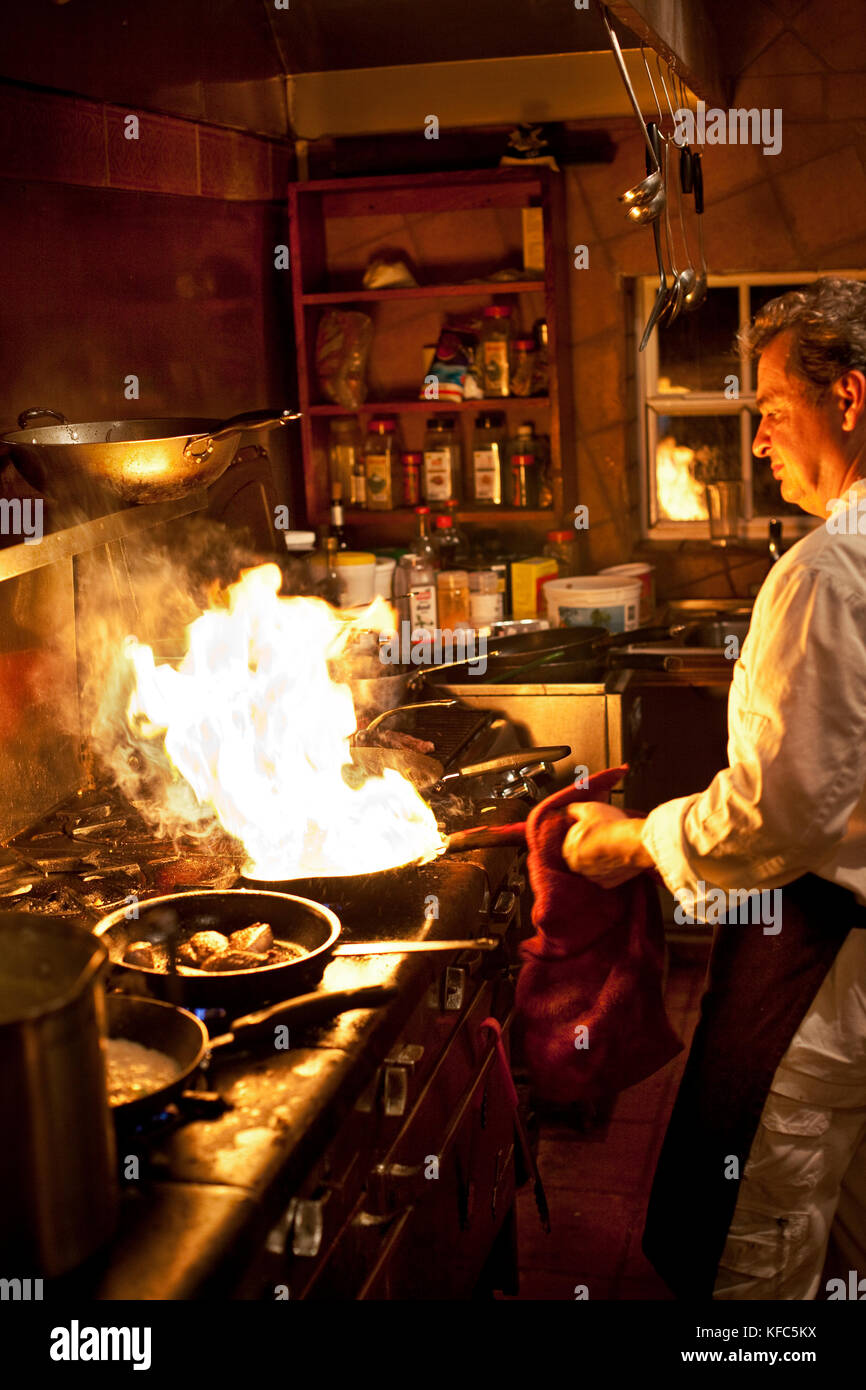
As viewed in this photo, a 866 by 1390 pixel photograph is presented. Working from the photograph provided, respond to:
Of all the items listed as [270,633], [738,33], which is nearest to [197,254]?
[270,633]

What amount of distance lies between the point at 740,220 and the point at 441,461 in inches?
47.2

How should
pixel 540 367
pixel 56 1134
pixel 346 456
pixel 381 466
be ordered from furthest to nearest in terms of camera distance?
pixel 346 456 → pixel 381 466 → pixel 540 367 → pixel 56 1134

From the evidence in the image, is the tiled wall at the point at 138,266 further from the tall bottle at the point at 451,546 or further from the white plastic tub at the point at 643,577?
the white plastic tub at the point at 643,577

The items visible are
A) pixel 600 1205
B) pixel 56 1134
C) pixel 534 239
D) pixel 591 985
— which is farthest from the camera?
pixel 534 239

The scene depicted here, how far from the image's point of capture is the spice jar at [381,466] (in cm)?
452

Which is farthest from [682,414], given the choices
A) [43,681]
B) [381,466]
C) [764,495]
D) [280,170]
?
[43,681]

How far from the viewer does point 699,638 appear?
169 inches

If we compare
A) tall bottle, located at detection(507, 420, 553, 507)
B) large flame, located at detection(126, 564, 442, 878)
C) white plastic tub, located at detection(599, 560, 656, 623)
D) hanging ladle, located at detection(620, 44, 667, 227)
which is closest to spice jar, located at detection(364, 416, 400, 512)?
tall bottle, located at detection(507, 420, 553, 507)

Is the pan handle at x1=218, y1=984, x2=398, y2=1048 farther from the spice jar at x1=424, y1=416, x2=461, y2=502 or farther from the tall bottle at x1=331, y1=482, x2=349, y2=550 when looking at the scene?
the spice jar at x1=424, y1=416, x2=461, y2=502

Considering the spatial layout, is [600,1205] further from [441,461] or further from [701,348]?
[701,348]

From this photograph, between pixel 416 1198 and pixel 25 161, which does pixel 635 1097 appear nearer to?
pixel 416 1198

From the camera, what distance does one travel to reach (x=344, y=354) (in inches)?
176

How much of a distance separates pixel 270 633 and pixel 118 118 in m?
1.27
